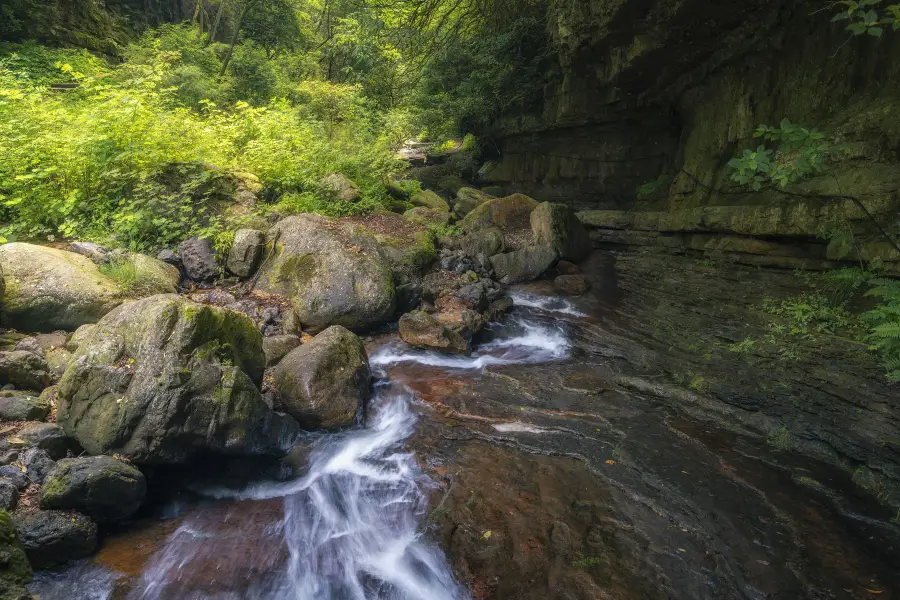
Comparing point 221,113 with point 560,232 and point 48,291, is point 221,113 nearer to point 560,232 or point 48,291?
point 48,291

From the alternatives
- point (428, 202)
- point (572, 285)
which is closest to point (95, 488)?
point (572, 285)

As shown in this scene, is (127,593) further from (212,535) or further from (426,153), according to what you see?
(426,153)

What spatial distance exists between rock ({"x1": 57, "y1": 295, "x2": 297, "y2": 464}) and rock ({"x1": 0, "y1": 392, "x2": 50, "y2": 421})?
42 centimetres

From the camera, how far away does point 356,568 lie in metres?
4.16

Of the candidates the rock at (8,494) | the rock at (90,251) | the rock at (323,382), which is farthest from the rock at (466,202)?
the rock at (8,494)

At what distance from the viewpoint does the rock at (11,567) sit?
2432mm

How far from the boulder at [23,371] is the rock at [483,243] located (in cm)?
840

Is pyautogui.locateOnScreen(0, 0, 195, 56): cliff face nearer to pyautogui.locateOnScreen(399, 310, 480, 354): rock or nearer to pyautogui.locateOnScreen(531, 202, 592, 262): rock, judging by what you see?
pyautogui.locateOnScreen(399, 310, 480, 354): rock

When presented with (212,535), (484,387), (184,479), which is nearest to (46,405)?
(184,479)

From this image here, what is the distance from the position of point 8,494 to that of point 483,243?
9807 millimetres

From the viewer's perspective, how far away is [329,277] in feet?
26.5

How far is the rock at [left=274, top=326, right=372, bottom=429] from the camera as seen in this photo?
5684 millimetres

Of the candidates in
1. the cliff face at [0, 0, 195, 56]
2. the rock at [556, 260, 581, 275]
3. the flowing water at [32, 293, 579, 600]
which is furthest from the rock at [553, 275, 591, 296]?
the cliff face at [0, 0, 195, 56]

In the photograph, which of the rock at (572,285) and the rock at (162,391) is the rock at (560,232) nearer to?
the rock at (572,285)
